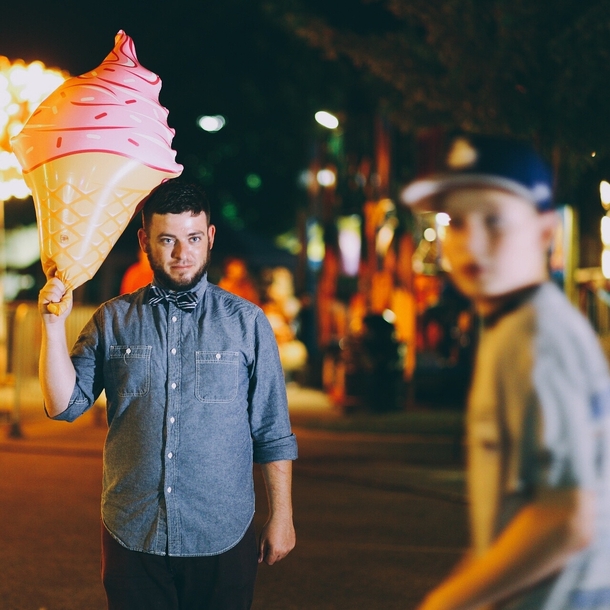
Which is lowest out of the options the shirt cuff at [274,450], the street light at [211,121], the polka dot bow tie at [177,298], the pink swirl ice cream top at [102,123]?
the shirt cuff at [274,450]

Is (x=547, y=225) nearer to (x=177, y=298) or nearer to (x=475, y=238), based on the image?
(x=475, y=238)

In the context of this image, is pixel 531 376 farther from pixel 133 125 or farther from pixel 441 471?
pixel 441 471

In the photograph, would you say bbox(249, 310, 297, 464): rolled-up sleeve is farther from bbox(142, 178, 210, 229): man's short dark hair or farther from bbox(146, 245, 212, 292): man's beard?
bbox(142, 178, 210, 229): man's short dark hair

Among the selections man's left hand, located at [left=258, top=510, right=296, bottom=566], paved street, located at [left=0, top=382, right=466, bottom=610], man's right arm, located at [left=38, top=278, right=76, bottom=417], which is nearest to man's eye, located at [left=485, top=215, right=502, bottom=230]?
man's right arm, located at [left=38, top=278, right=76, bottom=417]

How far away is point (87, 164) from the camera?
3240mm

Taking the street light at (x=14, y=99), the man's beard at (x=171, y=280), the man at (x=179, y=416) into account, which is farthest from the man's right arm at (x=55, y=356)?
the street light at (x=14, y=99)

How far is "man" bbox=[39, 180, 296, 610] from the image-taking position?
125 inches

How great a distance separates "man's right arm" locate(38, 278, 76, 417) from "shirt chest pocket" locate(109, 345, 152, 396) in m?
0.14

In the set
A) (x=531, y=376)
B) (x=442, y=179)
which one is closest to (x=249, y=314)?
(x=442, y=179)

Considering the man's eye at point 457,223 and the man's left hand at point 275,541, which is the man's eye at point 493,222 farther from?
→ the man's left hand at point 275,541

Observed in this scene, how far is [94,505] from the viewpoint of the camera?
8391mm

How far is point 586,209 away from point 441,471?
140 inches

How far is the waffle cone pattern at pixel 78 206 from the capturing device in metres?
3.21

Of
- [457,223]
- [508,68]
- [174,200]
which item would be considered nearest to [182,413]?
[174,200]
